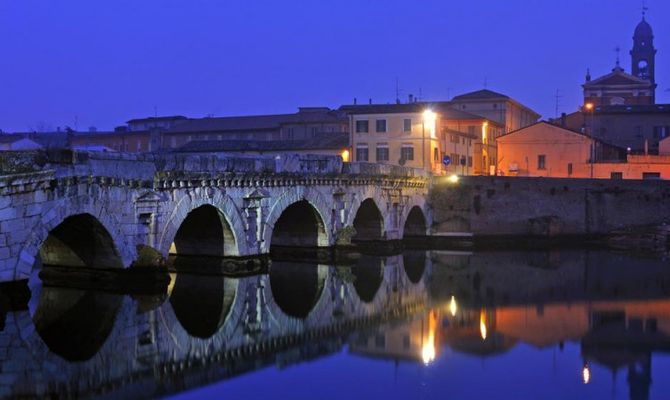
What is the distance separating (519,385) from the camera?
21.2 metres

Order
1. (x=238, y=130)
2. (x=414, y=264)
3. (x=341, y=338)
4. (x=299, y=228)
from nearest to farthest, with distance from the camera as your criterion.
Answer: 1. (x=341, y=338)
2. (x=299, y=228)
3. (x=414, y=264)
4. (x=238, y=130)

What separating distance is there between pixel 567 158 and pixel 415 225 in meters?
20.9

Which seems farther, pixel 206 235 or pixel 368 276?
pixel 368 276

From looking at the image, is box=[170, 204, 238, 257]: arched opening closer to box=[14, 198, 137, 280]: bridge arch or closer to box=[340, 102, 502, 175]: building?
box=[14, 198, 137, 280]: bridge arch

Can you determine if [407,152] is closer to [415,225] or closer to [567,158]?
[415,225]

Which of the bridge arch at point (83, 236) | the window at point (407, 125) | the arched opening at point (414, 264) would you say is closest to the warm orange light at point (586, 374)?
the bridge arch at point (83, 236)

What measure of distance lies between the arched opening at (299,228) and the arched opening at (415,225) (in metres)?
14.2

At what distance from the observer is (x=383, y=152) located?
6806cm

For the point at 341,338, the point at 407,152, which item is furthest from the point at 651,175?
the point at 341,338

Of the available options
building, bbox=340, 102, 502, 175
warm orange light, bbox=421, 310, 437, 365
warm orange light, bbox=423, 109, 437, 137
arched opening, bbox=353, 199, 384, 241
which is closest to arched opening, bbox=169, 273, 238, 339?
warm orange light, bbox=421, 310, 437, 365

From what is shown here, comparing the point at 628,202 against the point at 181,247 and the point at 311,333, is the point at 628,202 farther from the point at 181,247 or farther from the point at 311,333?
the point at 311,333

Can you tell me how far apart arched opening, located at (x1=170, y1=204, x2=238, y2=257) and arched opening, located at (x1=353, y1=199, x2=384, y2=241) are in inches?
576

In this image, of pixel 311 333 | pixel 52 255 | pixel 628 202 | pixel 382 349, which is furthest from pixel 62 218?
pixel 628 202

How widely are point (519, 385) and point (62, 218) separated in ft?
49.1
